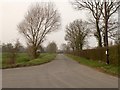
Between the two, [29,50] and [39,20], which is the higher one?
[39,20]

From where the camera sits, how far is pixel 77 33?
75.9 m

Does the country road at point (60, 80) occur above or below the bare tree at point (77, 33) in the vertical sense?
below

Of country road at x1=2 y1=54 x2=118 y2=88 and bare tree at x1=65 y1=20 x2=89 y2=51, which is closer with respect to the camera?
country road at x1=2 y1=54 x2=118 y2=88

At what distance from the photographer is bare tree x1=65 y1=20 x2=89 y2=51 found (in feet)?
238

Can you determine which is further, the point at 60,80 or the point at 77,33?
the point at 77,33

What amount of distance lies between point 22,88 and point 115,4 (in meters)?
29.5

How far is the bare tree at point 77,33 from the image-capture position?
72.4 metres

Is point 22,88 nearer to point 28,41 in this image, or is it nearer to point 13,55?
point 13,55

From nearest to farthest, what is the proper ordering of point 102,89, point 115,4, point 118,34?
point 102,89, point 115,4, point 118,34

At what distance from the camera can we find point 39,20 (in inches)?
2227

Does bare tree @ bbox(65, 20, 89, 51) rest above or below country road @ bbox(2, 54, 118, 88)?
above

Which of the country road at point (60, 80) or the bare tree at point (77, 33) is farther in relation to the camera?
the bare tree at point (77, 33)

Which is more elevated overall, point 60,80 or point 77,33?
point 77,33

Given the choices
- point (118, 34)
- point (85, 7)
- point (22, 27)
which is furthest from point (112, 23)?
point (22, 27)
